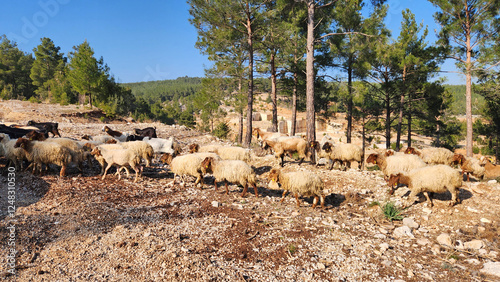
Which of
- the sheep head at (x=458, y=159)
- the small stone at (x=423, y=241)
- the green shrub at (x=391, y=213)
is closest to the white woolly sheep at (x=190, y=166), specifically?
the green shrub at (x=391, y=213)

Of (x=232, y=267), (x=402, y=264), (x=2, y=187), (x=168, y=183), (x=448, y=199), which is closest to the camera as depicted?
(x=232, y=267)

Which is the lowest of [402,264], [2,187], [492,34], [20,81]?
[402,264]

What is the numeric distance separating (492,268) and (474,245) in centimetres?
90

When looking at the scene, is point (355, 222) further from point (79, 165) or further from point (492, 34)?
point (492, 34)

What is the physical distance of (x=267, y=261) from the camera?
16.0 ft

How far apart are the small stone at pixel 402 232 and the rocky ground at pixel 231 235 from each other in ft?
0.08

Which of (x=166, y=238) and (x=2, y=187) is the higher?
(x=2, y=187)

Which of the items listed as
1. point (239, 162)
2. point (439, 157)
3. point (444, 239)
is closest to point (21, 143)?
point (239, 162)

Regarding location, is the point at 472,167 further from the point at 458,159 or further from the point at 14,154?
the point at 14,154

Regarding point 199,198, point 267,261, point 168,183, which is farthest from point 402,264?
point 168,183

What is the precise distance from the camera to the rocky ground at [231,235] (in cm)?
453

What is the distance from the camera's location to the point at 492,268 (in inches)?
187

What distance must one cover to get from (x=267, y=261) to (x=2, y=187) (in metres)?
7.81

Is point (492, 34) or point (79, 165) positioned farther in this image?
point (492, 34)
